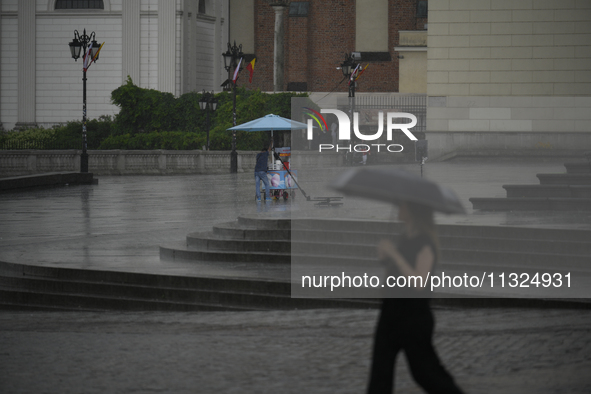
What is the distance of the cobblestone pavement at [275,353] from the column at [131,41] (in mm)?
44680

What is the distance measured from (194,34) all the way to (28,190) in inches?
1100

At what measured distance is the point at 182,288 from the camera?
1099 cm

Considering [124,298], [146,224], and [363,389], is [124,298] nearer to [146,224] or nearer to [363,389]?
[363,389]

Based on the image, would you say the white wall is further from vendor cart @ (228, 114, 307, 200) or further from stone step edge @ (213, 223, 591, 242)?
stone step edge @ (213, 223, 591, 242)

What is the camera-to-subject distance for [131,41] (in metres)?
53.0

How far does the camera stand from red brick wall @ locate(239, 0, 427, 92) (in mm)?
57844

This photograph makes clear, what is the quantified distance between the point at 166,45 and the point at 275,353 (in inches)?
1853

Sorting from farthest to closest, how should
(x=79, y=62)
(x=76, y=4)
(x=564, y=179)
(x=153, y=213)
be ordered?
(x=79, y=62)
(x=76, y=4)
(x=153, y=213)
(x=564, y=179)

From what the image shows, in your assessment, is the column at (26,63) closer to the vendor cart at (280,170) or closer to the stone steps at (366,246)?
the vendor cart at (280,170)

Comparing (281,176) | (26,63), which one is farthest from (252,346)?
(26,63)

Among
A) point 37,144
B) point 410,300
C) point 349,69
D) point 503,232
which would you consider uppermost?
point 349,69

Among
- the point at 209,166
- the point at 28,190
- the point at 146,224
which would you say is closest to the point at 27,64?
the point at 209,166

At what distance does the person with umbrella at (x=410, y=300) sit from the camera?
4.83 m

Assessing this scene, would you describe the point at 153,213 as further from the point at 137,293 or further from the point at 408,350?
the point at 408,350
